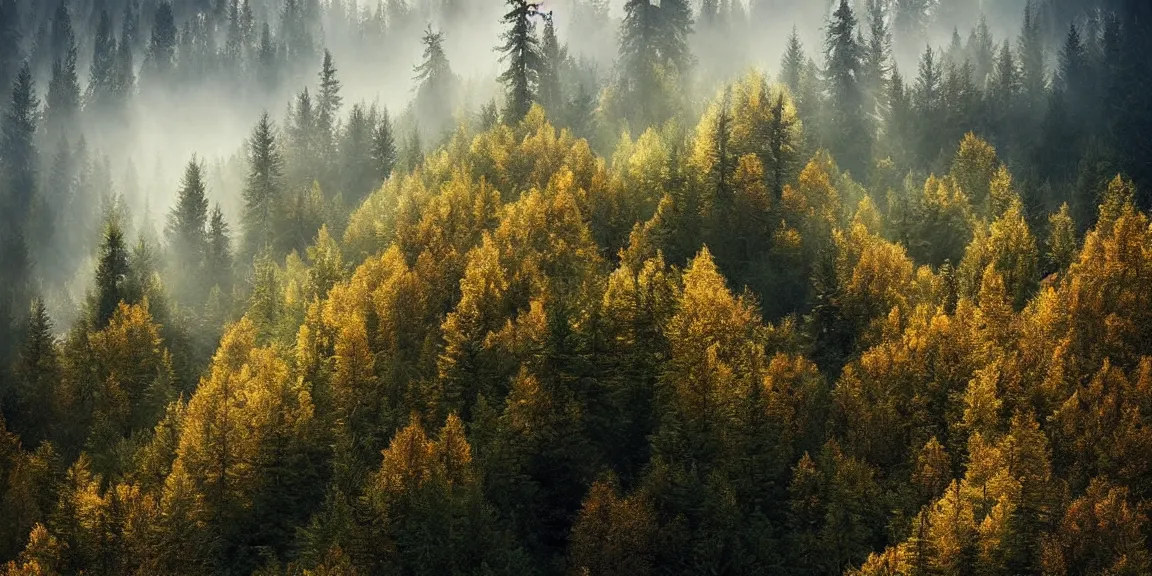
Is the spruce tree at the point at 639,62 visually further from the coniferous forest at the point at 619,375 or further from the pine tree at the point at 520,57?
the pine tree at the point at 520,57

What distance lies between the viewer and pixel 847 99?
111m

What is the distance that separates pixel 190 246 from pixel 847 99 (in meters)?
77.2

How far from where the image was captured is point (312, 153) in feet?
418

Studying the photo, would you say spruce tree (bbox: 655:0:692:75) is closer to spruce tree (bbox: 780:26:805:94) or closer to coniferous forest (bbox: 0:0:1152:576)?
coniferous forest (bbox: 0:0:1152:576)

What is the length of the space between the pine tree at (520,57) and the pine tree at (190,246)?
37060 millimetres

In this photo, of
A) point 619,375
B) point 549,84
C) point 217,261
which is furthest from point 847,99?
point 217,261

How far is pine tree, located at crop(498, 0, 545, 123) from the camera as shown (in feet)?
326

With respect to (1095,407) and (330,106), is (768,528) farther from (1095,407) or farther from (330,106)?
(330,106)

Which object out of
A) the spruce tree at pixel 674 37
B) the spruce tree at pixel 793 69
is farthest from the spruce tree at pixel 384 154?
the spruce tree at pixel 793 69

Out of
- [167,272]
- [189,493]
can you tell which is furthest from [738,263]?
[167,272]

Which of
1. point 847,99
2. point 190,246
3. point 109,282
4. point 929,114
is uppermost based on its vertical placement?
point 847,99

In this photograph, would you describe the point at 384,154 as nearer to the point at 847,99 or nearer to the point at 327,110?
the point at 327,110

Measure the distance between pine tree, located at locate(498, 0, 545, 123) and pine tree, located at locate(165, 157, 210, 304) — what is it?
37.1 meters

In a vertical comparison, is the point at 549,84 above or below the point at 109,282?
above
